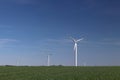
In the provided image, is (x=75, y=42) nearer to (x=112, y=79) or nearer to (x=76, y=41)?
(x=76, y=41)

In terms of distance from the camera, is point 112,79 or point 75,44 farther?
point 75,44

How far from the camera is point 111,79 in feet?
103

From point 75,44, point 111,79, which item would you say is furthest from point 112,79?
point 75,44

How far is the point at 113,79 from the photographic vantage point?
31.6 metres

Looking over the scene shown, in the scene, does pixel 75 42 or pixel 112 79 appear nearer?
pixel 112 79

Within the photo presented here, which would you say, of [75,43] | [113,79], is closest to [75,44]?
[75,43]

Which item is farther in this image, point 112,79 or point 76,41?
point 76,41

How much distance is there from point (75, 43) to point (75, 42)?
37 cm

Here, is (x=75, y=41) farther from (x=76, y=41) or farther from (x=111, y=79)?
(x=111, y=79)

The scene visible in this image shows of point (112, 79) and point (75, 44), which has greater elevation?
point (75, 44)

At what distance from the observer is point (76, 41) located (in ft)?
281

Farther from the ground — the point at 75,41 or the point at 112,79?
the point at 75,41

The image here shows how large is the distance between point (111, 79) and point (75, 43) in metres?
53.6

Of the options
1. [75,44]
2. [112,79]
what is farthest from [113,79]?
[75,44]
